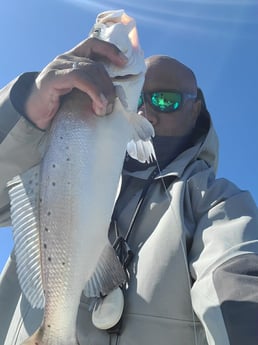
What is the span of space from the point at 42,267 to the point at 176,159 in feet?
4.71

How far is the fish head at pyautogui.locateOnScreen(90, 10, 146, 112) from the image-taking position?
2.42m

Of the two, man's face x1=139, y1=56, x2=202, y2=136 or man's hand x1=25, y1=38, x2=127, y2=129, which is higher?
man's hand x1=25, y1=38, x2=127, y2=129

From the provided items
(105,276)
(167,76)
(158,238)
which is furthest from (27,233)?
(167,76)

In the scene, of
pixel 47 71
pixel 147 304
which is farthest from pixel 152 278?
pixel 47 71

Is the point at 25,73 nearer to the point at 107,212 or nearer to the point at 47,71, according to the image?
the point at 47,71

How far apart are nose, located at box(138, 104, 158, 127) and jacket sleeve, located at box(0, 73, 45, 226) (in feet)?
3.87

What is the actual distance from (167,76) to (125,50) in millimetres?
1419

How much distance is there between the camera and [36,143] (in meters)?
2.54

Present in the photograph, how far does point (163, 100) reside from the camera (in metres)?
3.68

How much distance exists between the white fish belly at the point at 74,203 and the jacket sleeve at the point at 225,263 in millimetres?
506

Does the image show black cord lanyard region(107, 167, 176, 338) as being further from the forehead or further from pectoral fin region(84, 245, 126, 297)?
the forehead

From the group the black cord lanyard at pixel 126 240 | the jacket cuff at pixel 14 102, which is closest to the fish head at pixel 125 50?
the jacket cuff at pixel 14 102

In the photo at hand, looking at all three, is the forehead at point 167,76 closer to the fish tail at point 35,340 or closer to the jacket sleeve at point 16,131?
the jacket sleeve at point 16,131

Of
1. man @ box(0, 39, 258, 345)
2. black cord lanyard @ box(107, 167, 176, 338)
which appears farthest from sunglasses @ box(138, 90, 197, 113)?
black cord lanyard @ box(107, 167, 176, 338)
